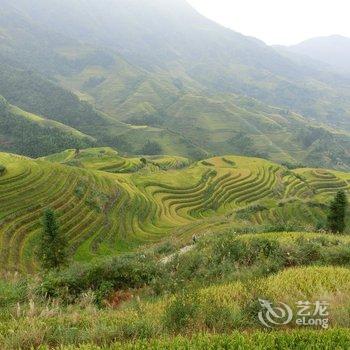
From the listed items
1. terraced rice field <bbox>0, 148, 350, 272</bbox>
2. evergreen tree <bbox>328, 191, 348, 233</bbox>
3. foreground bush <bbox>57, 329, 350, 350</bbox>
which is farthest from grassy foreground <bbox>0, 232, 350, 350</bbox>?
evergreen tree <bbox>328, 191, 348, 233</bbox>

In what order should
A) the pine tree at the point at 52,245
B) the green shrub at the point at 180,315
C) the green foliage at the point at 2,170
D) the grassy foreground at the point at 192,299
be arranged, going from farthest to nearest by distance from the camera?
the green foliage at the point at 2,170, the pine tree at the point at 52,245, the green shrub at the point at 180,315, the grassy foreground at the point at 192,299

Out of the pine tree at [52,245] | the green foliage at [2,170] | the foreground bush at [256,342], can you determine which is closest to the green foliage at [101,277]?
the foreground bush at [256,342]

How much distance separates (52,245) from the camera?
34156 millimetres

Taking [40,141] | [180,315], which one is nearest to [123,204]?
[180,315]

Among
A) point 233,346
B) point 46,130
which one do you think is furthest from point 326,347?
point 46,130

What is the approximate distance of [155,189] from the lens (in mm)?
84250

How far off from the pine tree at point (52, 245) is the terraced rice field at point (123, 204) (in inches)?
317

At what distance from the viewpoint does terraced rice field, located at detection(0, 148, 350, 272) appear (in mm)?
50062

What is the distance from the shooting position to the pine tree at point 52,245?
110 feet

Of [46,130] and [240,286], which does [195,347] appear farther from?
[46,130]

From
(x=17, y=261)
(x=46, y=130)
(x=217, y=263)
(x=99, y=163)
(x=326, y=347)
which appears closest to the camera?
(x=326, y=347)

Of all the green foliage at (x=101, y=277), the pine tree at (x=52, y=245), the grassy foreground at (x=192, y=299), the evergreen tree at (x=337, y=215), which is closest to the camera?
the grassy foreground at (x=192, y=299)

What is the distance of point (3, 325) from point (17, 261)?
130 ft

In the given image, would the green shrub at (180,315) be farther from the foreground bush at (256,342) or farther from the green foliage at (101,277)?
the green foliage at (101,277)
